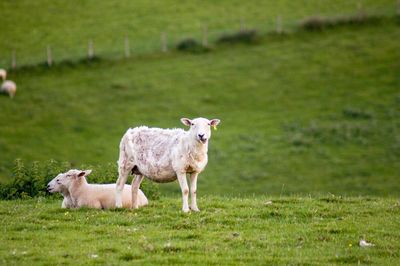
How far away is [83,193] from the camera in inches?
766

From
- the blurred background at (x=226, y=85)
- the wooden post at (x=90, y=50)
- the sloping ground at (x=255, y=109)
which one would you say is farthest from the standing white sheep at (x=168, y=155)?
the wooden post at (x=90, y=50)

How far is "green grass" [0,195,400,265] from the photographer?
13.6m

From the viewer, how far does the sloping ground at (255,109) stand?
44562 mm

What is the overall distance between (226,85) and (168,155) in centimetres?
3773

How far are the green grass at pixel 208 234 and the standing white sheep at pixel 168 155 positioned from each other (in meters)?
0.77

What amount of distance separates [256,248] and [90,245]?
3.21 m

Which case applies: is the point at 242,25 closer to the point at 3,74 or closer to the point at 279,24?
the point at 279,24

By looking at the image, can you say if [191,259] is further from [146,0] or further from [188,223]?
[146,0]

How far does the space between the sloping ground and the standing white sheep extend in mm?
22442

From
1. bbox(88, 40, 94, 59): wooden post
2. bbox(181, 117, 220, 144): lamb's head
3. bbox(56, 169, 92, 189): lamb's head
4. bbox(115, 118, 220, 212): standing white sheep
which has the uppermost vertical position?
bbox(181, 117, 220, 144): lamb's head

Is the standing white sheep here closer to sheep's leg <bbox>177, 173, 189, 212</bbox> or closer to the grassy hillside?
sheep's leg <bbox>177, 173, 189, 212</bbox>

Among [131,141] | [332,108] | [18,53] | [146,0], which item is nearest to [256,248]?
[131,141]

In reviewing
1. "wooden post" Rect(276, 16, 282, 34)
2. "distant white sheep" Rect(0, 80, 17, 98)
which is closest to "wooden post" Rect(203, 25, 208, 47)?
"wooden post" Rect(276, 16, 282, 34)

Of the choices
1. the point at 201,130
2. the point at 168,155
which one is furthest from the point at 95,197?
the point at 201,130
